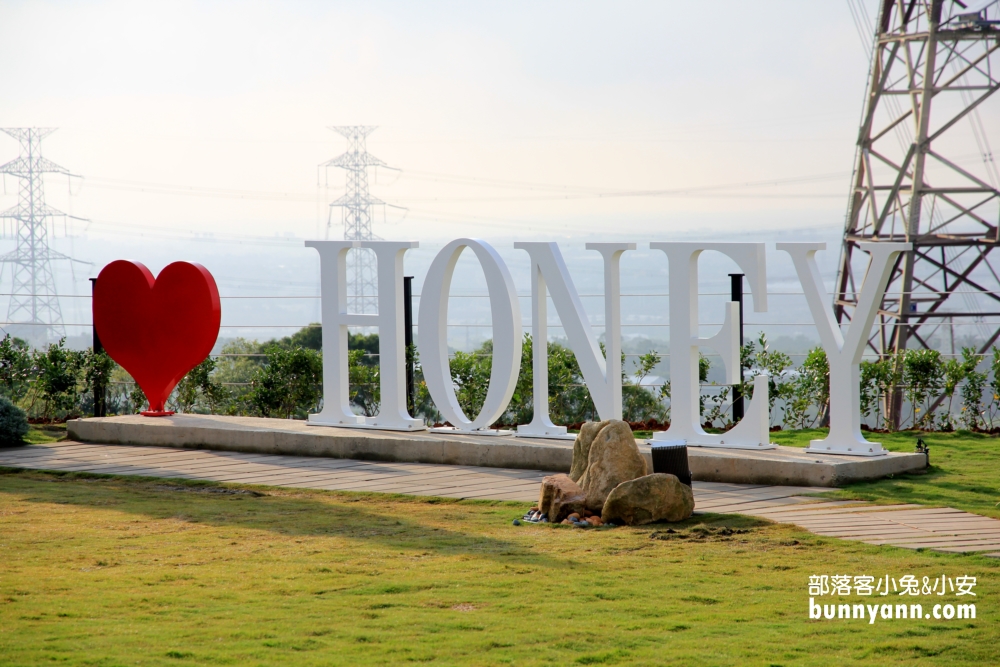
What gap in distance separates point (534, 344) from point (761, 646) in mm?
7020

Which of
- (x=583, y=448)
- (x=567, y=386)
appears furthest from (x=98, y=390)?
(x=583, y=448)

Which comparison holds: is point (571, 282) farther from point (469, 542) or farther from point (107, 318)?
point (107, 318)

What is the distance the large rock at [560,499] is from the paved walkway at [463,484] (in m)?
0.83

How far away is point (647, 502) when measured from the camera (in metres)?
8.01

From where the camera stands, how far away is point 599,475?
841 centimetres

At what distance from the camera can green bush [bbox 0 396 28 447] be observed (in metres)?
12.9

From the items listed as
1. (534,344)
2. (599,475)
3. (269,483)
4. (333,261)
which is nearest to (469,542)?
(599,475)

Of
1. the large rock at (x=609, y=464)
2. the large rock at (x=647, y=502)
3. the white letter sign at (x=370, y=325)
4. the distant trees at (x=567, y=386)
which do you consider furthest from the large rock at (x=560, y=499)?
the distant trees at (x=567, y=386)

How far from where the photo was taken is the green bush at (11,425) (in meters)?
12.9

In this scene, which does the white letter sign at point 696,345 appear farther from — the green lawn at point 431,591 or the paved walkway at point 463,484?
the green lawn at point 431,591

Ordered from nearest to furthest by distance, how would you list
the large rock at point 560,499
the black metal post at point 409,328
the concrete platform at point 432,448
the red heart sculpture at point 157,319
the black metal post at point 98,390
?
the large rock at point 560,499
the concrete platform at point 432,448
the red heart sculpture at point 157,319
the black metal post at point 409,328
the black metal post at point 98,390

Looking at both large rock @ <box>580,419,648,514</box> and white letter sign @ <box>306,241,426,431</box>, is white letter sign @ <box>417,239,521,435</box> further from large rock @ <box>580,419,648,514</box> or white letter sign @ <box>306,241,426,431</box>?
large rock @ <box>580,419,648,514</box>

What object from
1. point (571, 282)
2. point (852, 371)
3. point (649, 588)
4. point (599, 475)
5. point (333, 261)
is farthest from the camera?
point (333, 261)

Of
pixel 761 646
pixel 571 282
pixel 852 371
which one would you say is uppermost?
pixel 571 282
